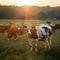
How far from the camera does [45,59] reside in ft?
28.7

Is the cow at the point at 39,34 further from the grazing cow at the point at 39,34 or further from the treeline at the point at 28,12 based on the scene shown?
the treeline at the point at 28,12

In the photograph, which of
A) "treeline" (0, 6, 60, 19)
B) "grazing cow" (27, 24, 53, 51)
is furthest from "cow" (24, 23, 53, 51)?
"treeline" (0, 6, 60, 19)

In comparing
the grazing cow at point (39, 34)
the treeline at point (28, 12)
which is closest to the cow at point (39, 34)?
the grazing cow at point (39, 34)

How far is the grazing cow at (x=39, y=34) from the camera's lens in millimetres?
11672

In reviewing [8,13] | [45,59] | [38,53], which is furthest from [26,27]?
[8,13]

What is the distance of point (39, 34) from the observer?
38.7ft

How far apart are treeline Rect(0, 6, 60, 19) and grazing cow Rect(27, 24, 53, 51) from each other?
34.6m

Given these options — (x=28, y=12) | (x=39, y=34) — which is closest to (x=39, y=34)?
(x=39, y=34)

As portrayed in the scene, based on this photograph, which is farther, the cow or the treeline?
the treeline

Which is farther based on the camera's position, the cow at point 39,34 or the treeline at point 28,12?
the treeline at point 28,12

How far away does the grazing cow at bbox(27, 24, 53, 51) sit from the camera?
38.3ft

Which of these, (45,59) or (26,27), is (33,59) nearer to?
(45,59)

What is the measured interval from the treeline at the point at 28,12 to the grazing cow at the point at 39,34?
34.6 meters

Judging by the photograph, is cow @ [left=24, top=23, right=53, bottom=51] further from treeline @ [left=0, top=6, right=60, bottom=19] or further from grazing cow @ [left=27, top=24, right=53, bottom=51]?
treeline @ [left=0, top=6, right=60, bottom=19]
